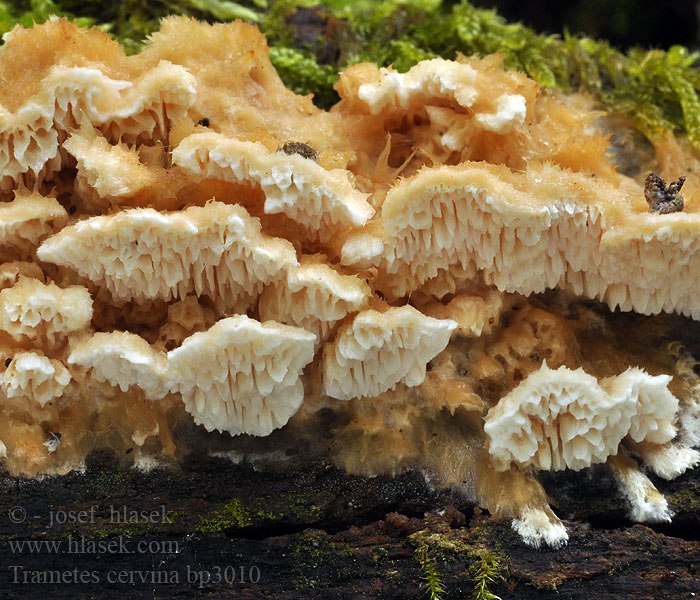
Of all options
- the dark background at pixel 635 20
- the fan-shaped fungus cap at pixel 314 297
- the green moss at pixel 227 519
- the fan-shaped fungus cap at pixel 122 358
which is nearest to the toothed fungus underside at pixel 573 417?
the fan-shaped fungus cap at pixel 314 297

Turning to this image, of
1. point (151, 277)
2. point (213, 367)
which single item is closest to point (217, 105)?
point (151, 277)

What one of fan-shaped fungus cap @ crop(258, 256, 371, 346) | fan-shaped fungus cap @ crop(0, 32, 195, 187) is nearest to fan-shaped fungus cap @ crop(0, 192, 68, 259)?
fan-shaped fungus cap @ crop(0, 32, 195, 187)

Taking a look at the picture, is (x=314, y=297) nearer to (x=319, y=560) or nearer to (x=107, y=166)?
(x=107, y=166)

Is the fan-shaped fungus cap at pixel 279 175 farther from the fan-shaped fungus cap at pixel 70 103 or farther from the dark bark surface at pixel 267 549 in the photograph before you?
the dark bark surface at pixel 267 549

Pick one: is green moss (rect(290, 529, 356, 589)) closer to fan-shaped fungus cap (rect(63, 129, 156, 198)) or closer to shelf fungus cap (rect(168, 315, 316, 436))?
shelf fungus cap (rect(168, 315, 316, 436))

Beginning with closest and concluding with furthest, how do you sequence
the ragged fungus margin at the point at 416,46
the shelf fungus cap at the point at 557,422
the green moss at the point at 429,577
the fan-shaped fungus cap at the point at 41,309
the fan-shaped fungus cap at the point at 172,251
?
the fan-shaped fungus cap at the point at 172,251
the fan-shaped fungus cap at the point at 41,309
the shelf fungus cap at the point at 557,422
the green moss at the point at 429,577
the ragged fungus margin at the point at 416,46

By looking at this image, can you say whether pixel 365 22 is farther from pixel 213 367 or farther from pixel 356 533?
pixel 356 533

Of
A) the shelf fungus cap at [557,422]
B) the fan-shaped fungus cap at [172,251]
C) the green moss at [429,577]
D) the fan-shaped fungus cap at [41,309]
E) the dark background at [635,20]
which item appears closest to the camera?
the fan-shaped fungus cap at [172,251]
